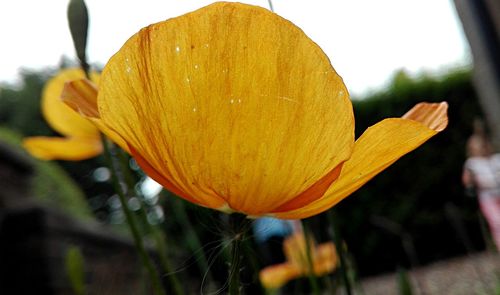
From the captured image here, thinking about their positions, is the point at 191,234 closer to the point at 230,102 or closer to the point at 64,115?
the point at 64,115

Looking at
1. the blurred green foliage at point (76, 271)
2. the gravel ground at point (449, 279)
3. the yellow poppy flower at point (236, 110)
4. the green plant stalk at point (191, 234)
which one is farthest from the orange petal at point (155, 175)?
the gravel ground at point (449, 279)

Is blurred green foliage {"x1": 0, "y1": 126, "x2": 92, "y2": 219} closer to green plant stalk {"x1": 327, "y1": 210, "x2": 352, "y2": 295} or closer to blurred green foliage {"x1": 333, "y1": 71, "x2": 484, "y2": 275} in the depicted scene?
blurred green foliage {"x1": 333, "y1": 71, "x2": 484, "y2": 275}

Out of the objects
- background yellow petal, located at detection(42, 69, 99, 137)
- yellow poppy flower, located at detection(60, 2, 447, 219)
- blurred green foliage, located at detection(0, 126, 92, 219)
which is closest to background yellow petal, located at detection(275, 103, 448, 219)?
yellow poppy flower, located at detection(60, 2, 447, 219)

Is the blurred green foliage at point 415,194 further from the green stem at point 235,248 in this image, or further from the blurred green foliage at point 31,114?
the green stem at point 235,248

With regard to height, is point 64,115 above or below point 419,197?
above

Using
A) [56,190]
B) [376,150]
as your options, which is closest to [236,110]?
[376,150]

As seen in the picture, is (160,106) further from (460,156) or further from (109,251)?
(460,156)

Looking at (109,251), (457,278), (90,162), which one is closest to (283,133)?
(109,251)
